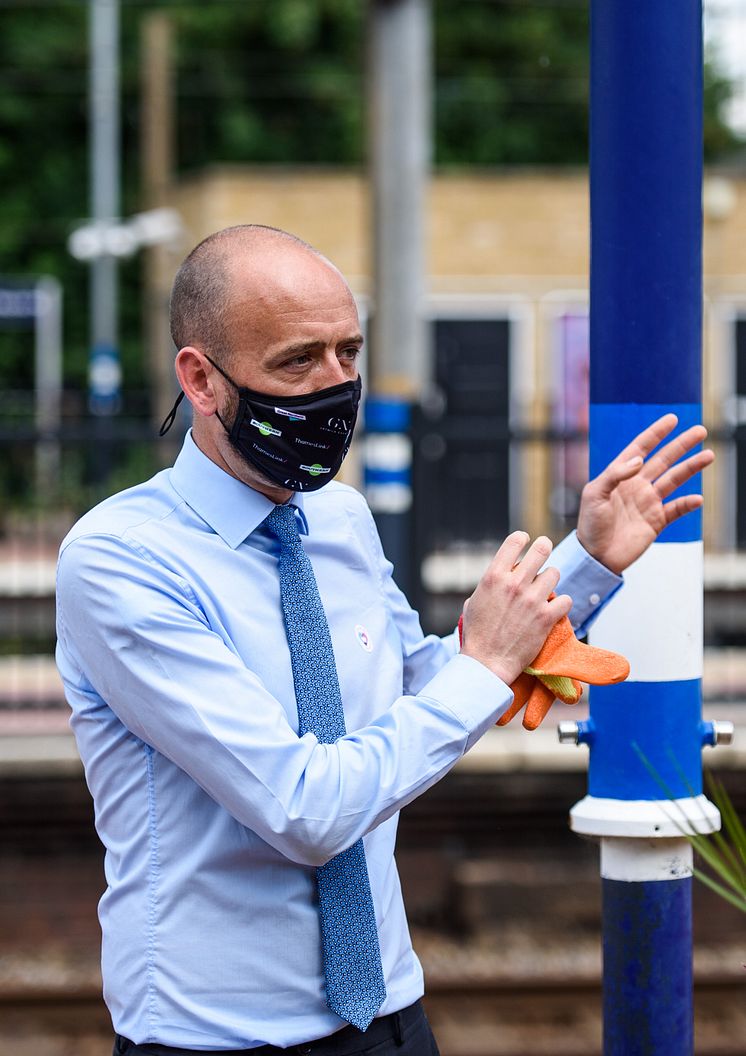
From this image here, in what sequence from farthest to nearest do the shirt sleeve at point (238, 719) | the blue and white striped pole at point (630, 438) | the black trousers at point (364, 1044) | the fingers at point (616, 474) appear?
the blue and white striped pole at point (630, 438) < the fingers at point (616, 474) < the black trousers at point (364, 1044) < the shirt sleeve at point (238, 719)

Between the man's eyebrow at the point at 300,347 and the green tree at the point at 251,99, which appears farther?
the green tree at the point at 251,99

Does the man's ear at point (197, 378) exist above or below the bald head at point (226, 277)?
below

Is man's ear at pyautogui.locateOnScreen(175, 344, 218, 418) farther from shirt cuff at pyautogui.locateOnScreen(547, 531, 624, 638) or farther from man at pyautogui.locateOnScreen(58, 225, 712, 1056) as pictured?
shirt cuff at pyautogui.locateOnScreen(547, 531, 624, 638)

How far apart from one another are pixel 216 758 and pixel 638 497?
2.57ft

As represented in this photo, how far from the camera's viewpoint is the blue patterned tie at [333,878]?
203cm

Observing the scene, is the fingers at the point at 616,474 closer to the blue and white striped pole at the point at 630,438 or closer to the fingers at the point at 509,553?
the blue and white striped pole at the point at 630,438

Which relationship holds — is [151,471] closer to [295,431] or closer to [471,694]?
[295,431]

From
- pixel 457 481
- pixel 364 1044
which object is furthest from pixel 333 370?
pixel 457 481

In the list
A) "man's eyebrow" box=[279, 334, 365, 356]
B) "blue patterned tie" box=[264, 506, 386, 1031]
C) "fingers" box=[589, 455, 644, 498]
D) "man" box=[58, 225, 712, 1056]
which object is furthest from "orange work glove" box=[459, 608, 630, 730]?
"man's eyebrow" box=[279, 334, 365, 356]

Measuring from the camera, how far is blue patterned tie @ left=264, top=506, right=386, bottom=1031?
2.03m

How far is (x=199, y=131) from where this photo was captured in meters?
32.6

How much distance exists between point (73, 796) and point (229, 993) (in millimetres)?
4600

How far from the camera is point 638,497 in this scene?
2.34 meters

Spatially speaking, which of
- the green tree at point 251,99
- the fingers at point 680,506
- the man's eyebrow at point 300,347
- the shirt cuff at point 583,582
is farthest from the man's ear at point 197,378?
the green tree at point 251,99
